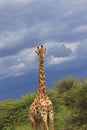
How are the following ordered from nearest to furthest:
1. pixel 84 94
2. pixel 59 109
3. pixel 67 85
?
pixel 84 94, pixel 59 109, pixel 67 85

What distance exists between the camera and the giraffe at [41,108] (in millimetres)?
26125

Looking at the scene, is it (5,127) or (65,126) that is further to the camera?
(5,127)

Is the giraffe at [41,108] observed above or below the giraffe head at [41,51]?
below

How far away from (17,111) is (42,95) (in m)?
21.9

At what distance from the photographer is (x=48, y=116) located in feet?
86.4

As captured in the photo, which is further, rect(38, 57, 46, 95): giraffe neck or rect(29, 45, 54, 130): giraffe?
rect(38, 57, 46, 95): giraffe neck

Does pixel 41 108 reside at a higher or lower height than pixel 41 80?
lower

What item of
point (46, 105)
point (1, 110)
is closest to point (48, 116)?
point (46, 105)

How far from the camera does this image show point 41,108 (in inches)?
1030

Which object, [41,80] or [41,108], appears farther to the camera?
[41,80]

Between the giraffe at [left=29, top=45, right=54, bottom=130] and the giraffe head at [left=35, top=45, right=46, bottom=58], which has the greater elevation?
the giraffe head at [left=35, top=45, right=46, bottom=58]

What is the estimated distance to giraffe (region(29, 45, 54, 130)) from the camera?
2612cm

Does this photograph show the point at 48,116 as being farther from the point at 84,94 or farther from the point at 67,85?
the point at 67,85

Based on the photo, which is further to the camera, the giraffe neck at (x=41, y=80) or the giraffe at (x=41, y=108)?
the giraffe neck at (x=41, y=80)
